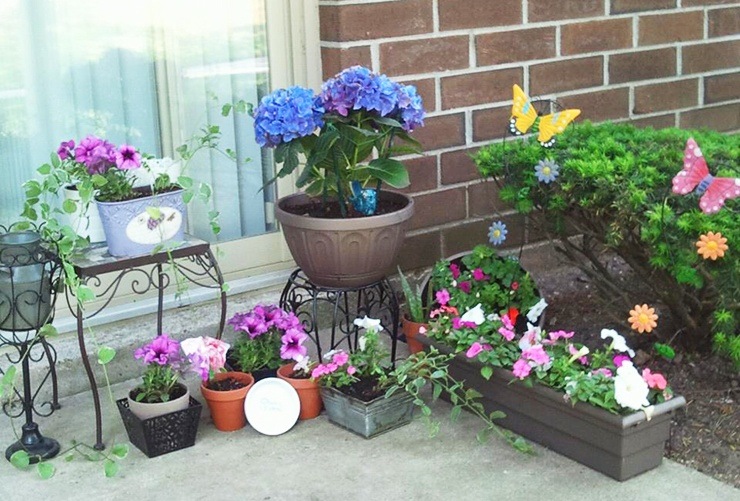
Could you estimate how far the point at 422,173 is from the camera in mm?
4375

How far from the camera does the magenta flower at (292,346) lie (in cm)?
358

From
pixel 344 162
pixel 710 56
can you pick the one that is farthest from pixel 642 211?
pixel 710 56

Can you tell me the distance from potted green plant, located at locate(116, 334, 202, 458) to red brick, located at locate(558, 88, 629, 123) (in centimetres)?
209

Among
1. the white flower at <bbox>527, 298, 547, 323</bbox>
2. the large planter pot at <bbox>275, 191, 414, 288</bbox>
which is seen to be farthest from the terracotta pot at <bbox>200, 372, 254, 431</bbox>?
the white flower at <bbox>527, 298, 547, 323</bbox>

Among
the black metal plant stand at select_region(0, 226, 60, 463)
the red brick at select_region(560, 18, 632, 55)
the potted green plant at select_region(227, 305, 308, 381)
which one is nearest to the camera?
the black metal plant stand at select_region(0, 226, 60, 463)

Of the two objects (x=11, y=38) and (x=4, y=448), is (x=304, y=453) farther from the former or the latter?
(x=11, y=38)

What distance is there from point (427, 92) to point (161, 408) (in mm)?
1640

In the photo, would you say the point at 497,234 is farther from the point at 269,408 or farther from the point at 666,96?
the point at 666,96

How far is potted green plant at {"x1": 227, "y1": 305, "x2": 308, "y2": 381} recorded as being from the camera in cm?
368

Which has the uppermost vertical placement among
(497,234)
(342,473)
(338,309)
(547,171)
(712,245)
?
(547,171)

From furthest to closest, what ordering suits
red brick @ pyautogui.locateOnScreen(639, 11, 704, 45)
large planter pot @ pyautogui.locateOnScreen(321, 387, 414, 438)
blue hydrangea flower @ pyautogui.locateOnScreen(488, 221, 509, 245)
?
red brick @ pyautogui.locateOnScreen(639, 11, 704, 45) → blue hydrangea flower @ pyautogui.locateOnScreen(488, 221, 509, 245) → large planter pot @ pyautogui.locateOnScreen(321, 387, 414, 438)

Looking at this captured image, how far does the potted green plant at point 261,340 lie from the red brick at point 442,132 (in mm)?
990

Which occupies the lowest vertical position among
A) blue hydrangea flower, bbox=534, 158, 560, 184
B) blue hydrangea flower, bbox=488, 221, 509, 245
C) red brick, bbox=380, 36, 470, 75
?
blue hydrangea flower, bbox=488, 221, 509, 245

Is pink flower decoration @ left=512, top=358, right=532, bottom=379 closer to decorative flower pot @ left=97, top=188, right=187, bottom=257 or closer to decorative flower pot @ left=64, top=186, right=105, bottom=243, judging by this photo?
decorative flower pot @ left=97, top=188, right=187, bottom=257
